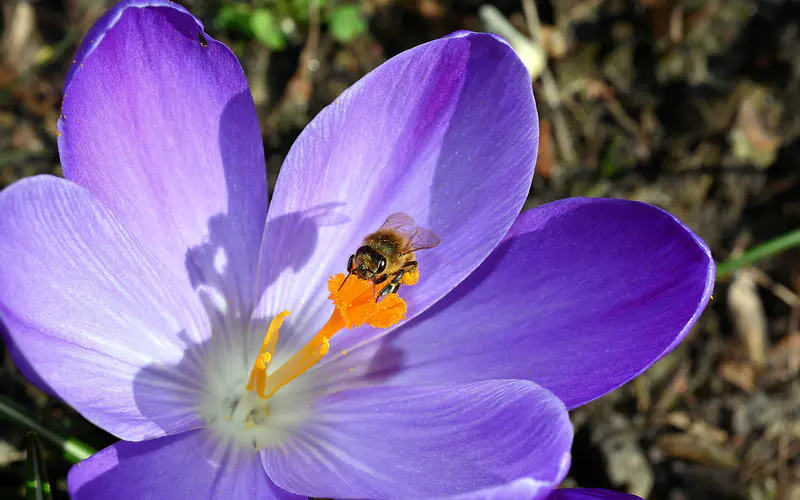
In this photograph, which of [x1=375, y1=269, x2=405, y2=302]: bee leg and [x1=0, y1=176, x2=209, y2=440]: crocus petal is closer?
[x1=0, y1=176, x2=209, y2=440]: crocus petal

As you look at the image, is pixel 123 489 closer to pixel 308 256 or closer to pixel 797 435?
pixel 308 256

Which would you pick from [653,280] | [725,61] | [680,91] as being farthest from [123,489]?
[725,61]

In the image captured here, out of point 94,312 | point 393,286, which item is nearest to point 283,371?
point 393,286

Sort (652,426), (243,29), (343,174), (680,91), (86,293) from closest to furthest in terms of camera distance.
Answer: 1. (86,293)
2. (343,174)
3. (652,426)
4. (243,29)
5. (680,91)

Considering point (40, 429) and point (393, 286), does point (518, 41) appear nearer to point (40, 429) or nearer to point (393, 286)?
point (393, 286)

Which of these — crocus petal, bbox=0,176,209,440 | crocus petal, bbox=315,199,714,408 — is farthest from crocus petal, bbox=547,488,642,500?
crocus petal, bbox=0,176,209,440

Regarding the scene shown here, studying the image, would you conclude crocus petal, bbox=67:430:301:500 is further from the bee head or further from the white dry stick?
the white dry stick
